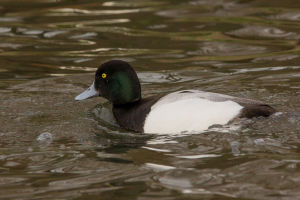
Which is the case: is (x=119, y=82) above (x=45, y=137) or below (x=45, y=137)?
above

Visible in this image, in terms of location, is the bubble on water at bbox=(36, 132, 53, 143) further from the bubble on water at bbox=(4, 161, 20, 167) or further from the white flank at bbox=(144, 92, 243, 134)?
the white flank at bbox=(144, 92, 243, 134)

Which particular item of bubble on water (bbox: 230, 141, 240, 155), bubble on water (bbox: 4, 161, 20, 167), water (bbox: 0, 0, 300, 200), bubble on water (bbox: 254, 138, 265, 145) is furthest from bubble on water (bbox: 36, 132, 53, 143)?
bubble on water (bbox: 254, 138, 265, 145)

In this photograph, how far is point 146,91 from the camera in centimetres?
877

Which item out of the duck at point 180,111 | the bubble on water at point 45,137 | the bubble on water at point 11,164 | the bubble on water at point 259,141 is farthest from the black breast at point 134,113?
the bubble on water at point 11,164

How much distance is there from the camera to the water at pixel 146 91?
541 cm

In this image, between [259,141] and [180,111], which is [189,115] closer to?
[180,111]

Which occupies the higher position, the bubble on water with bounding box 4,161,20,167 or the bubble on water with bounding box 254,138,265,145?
the bubble on water with bounding box 4,161,20,167

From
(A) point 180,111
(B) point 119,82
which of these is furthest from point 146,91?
(A) point 180,111

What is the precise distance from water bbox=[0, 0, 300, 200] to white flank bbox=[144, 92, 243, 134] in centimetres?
10

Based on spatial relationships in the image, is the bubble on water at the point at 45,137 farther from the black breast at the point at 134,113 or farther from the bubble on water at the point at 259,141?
the bubble on water at the point at 259,141

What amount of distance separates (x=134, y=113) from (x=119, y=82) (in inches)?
16.8

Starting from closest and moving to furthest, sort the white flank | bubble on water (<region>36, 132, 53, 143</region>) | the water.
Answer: the water
the white flank
bubble on water (<region>36, 132, 53, 143</region>)

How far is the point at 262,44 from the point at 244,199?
6.06m

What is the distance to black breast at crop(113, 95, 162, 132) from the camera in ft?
22.9
